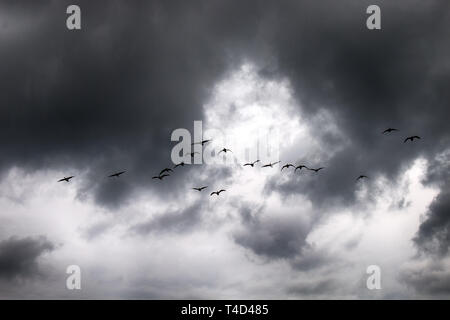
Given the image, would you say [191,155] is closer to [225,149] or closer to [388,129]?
[225,149]

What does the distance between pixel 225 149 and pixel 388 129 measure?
171 feet

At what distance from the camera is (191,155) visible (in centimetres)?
14325

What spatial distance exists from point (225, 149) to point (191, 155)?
11.6m

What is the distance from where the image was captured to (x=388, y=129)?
442ft

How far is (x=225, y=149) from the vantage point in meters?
145

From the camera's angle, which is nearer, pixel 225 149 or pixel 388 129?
pixel 388 129

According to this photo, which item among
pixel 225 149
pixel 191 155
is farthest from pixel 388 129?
pixel 191 155

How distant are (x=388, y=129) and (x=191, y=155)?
63.1 meters
